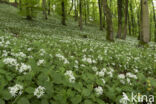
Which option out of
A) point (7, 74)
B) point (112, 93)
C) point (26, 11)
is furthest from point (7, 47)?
point (26, 11)

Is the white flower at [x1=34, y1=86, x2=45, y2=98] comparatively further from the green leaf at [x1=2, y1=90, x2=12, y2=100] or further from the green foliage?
the green foliage

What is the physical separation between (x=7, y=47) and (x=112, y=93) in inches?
161

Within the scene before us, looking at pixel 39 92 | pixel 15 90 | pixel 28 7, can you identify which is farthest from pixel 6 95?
pixel 28 7

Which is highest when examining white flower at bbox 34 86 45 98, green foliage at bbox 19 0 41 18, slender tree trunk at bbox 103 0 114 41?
green foliage at bbox 19 0 41 18

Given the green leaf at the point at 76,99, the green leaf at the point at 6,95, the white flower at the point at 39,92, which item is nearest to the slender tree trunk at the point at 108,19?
the green leaf at the point at 76,99

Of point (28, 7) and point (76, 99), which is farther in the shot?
point (28, 7)

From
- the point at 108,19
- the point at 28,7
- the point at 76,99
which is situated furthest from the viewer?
the point at 28,7

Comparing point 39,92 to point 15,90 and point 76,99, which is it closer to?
point 15,90

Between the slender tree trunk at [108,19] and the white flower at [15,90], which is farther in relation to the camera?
the slender tree trunk at [108,19]

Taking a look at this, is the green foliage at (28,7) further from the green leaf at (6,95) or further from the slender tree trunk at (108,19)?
the green leaf at (6,95)

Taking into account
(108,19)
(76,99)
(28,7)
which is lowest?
(76,99)

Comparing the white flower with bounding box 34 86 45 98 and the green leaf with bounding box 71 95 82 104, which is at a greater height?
the white flower with bounding box 34 86 45 98

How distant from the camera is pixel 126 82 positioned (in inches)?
114

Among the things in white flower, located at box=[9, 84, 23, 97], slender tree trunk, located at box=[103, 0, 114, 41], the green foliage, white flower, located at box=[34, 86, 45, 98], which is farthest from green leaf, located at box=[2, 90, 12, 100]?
the green foliage
